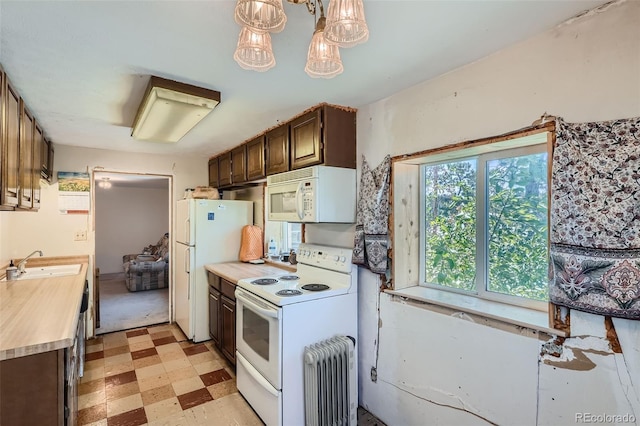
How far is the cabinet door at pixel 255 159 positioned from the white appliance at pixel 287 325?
98 cm

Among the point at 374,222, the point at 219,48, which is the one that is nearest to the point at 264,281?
the point at 374,222

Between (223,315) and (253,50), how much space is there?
8.26 feet

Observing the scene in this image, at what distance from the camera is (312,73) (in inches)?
46.3

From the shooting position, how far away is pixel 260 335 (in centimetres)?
213

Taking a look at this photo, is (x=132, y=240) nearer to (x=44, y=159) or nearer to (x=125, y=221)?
(x=125, y=221)

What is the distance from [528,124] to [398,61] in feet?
2.24

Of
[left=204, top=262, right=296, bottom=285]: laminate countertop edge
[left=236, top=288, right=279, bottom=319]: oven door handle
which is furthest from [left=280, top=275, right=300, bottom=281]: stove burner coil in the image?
[left=236, top=288, right=279, bottom=319]: oven door handle

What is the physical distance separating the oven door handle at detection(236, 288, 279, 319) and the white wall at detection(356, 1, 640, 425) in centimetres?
69

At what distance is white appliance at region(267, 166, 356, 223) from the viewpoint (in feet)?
7.00

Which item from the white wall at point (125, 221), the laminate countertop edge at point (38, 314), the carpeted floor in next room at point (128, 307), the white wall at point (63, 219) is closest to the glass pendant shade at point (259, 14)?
the laminate countertop edge at point (38, 314)

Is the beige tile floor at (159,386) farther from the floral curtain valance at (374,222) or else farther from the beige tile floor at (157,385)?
the floral curtain valance at (374,222)

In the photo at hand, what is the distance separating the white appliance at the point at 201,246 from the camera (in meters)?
3.39

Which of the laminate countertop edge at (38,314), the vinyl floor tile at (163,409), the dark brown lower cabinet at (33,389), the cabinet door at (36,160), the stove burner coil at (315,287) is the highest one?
the cabinet door at (36,160)

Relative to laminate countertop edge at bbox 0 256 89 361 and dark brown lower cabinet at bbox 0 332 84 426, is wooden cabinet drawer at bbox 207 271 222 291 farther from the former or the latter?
dark brown lower cabinet at bbox 0 332 84 426
